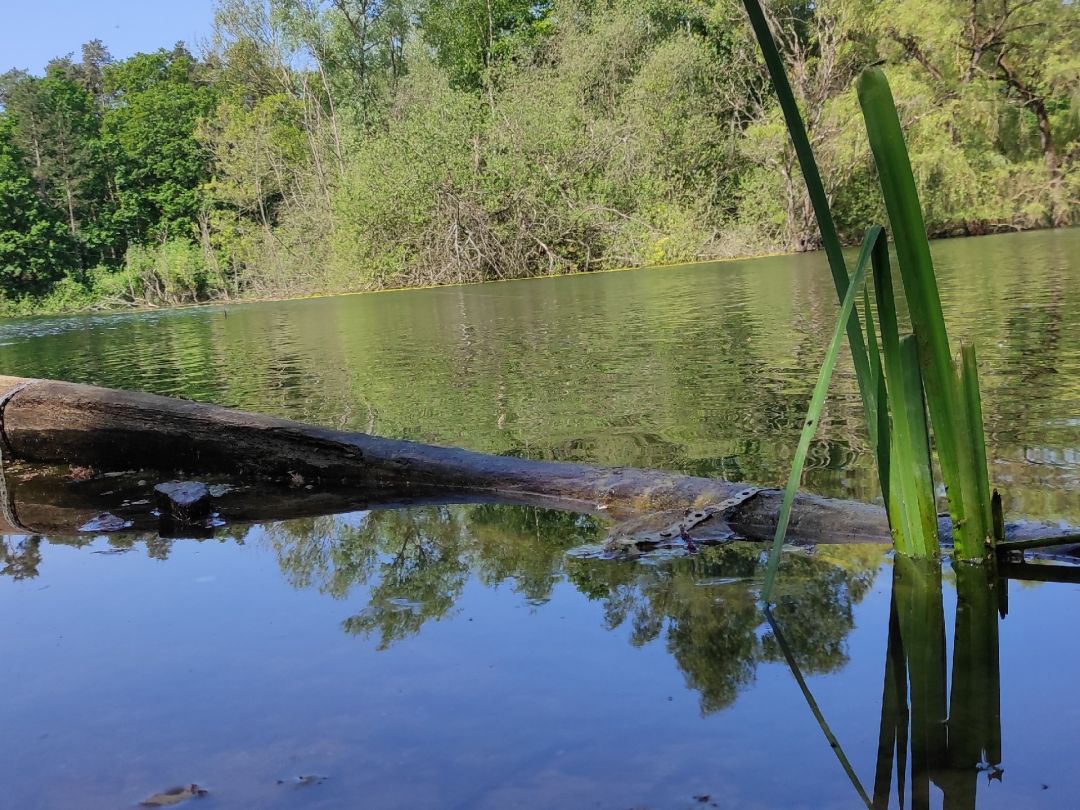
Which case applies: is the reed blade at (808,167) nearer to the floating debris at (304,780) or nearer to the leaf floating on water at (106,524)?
the floating debris at (304,780)

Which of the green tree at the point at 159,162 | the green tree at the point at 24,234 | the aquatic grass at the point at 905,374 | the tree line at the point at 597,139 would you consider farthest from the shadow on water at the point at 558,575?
the green tree at the point at 24,234

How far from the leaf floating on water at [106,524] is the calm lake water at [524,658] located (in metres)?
0.19

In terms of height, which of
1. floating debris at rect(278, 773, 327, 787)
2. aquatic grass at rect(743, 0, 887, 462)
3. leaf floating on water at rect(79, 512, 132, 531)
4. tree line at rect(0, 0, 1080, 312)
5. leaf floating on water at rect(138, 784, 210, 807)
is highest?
A: tree line at rect(0, 0, 1080, 312)

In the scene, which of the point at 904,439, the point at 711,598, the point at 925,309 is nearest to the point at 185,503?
the point at 711,598

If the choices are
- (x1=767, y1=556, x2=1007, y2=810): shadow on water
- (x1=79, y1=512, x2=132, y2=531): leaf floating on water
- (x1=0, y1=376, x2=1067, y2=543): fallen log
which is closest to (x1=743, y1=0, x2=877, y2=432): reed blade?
(x1=767, y1=556, x2=1007, y2=810): shadow on water

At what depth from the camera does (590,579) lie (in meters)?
2.95

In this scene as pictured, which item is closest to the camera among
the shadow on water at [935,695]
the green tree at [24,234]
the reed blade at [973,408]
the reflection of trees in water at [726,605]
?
the shadow on water at [935,695]

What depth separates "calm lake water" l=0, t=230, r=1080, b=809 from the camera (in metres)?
1.82

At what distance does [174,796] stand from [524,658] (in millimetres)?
867

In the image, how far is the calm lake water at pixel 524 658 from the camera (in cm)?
182

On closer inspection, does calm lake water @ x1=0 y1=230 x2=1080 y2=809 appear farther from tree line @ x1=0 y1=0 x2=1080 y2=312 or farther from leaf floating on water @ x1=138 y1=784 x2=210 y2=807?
tree line @ x1=0 y1=0 x2=1080 y2=312

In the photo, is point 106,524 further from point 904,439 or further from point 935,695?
point 935,695

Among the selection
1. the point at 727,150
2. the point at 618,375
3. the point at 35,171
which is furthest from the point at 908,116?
the point at 35,171

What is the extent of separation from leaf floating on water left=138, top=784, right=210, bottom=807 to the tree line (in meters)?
26.5
